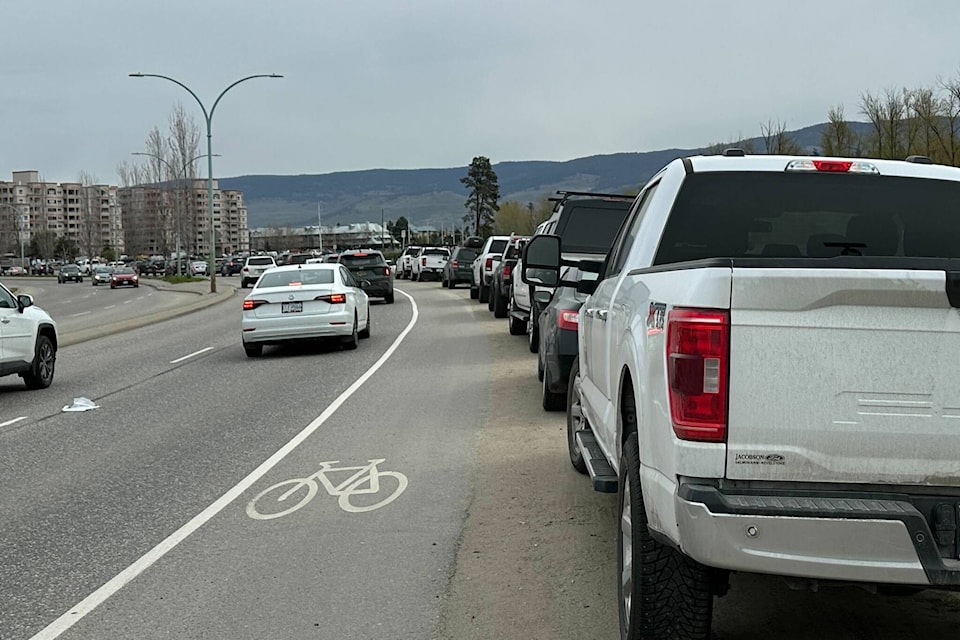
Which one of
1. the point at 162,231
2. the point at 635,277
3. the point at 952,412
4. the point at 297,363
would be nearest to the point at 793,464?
the point at 952,412

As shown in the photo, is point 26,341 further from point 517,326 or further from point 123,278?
point 123,278

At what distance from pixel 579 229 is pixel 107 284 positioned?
72.6 meters

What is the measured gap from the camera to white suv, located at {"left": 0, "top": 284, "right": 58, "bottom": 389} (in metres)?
13.6

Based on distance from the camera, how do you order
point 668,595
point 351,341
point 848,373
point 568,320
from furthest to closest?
point 351,341
point 568,320
point 668,595
point 848,373

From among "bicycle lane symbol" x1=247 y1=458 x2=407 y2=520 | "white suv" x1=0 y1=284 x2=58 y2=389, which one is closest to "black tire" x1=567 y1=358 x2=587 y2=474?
"bicycle lane symbol" x1=247 y1=458 x2=407 y2=520

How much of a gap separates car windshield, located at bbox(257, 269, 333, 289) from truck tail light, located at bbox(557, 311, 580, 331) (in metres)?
8.84

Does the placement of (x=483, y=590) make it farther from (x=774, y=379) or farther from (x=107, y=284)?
(x=107, y=284)

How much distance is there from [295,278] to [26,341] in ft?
17.6

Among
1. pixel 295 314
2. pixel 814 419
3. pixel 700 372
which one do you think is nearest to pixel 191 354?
pixel 295 314

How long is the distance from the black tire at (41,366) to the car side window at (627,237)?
10061 mm

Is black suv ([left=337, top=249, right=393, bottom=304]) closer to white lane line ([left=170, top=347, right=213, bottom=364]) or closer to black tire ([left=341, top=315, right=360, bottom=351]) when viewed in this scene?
white lane line ([left=170, top=347, right=213, bottom=364])

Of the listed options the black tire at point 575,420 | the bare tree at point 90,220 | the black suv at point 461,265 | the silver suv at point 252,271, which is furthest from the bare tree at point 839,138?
the bare tree at point 90,220

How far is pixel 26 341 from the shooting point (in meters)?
14.0

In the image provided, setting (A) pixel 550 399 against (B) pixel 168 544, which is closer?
(B) pixel 168 544
